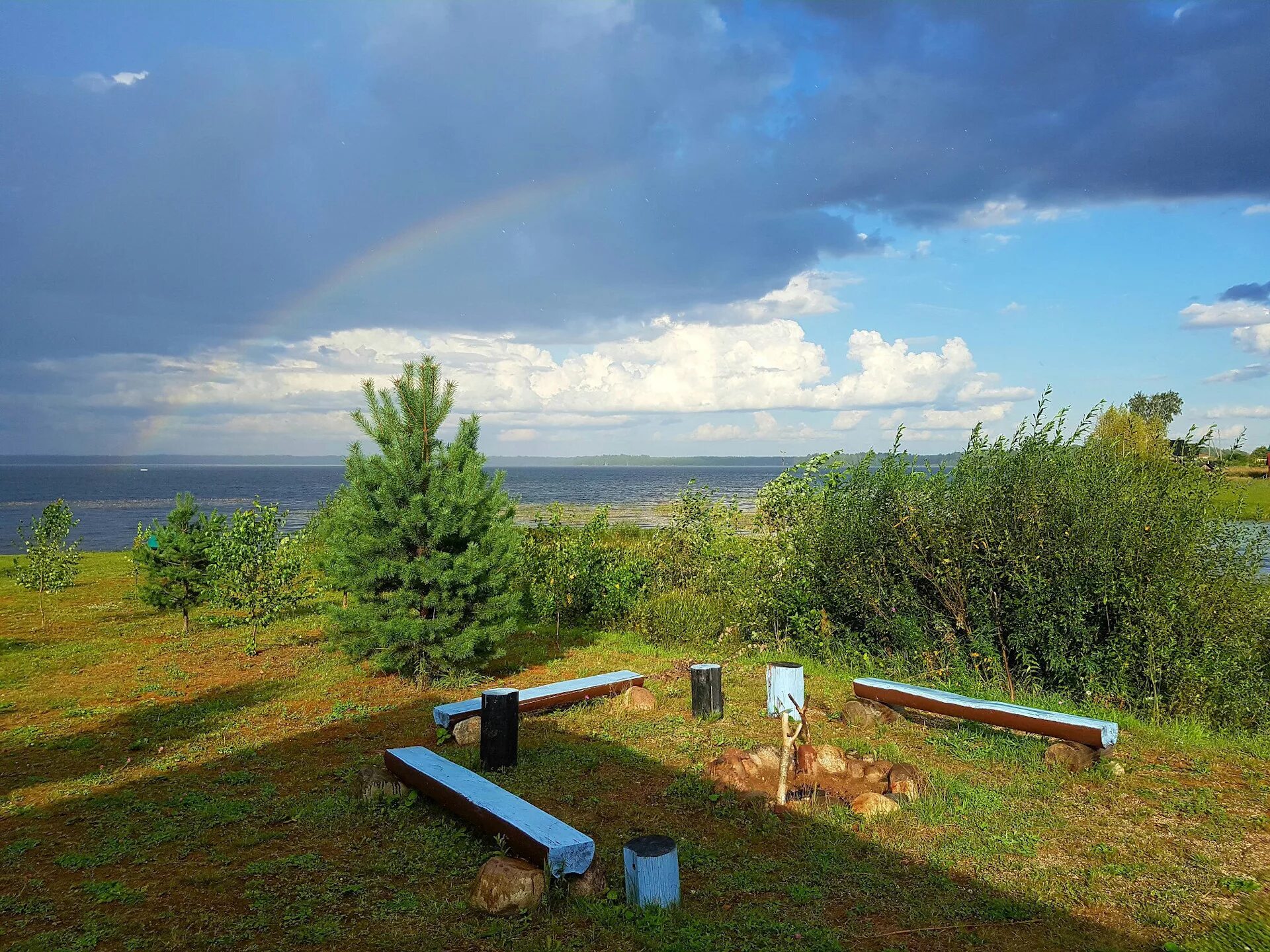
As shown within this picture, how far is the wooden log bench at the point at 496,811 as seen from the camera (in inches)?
174

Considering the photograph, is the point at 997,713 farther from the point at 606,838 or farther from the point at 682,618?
the point at 682,618

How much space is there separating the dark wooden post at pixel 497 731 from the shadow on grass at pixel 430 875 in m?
0.20

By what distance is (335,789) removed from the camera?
6.45 meters

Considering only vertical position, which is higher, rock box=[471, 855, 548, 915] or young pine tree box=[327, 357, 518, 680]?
young pine tree box=[327, 357, 518, 680]

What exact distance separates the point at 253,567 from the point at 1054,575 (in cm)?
1212

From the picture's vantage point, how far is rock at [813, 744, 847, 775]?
6590mm

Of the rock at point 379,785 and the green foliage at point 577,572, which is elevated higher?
the green foliage at point 577,572

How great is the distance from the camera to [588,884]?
448cm

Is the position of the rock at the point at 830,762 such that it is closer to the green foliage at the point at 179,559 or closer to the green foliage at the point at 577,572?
the green foliage at the point at 577,572

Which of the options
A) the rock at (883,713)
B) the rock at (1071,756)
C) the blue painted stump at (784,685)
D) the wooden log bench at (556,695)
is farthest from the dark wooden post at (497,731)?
the rock at (1071,756)

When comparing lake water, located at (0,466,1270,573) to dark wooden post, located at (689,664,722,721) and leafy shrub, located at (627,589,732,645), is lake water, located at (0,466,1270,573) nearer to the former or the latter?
leafy shrub, located at (627,589,732,645)

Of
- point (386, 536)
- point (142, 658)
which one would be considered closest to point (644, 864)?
point (386, 536)

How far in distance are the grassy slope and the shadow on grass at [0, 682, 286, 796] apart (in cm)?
4

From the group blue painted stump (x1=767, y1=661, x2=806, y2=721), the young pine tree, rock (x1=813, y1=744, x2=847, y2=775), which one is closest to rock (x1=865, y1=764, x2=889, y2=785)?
rock (x1=813, y1=744, x2=847, y2=775)
